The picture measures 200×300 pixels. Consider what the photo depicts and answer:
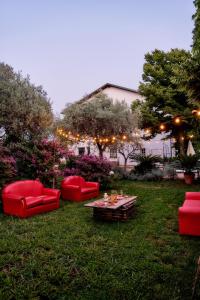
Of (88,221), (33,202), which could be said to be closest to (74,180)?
(33,202)

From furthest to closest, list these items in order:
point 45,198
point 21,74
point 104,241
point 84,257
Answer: point 21,74 < point 45,198 < point 104,241 < point 84,257

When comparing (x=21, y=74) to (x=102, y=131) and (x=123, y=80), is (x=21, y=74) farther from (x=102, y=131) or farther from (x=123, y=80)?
(x=123, y=80)

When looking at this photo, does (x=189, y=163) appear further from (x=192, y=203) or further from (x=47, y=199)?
(x=47, y=199)

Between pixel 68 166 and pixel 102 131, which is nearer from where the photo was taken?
pixel 68 166

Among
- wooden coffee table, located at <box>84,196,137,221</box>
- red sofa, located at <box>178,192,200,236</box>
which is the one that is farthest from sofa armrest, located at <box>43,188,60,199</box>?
red sofa, located at <box>178,192,200,236</box>

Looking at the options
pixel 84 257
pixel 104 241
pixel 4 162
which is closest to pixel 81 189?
pixel 4 162

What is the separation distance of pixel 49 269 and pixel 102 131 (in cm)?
1255

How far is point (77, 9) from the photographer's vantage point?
21219 mm

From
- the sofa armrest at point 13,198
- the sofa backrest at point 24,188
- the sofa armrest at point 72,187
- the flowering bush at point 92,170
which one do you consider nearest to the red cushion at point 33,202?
the sofa armrest at point 13,198

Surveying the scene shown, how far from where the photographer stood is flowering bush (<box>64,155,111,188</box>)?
1248 cm

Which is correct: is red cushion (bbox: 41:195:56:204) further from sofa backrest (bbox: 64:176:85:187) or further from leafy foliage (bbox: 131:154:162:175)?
leafy foliage (bbox: 131:154:162:175)

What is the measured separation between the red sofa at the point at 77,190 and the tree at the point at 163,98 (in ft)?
33.9

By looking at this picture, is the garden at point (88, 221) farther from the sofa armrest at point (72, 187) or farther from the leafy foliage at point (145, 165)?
the sofa armrest at point (72, 187)

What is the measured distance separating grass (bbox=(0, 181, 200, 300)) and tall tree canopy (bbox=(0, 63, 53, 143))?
4.86m
